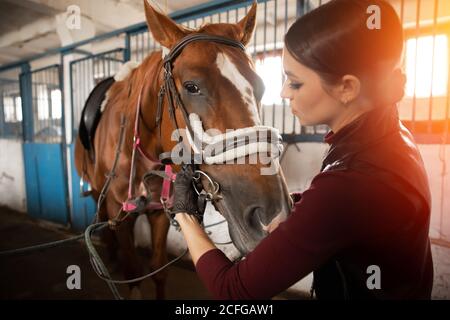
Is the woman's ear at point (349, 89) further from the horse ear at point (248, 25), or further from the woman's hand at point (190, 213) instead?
the horse ear at point (248, 25)

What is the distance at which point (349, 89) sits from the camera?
699 millimetres

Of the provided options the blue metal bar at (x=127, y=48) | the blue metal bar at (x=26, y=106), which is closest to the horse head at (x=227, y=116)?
the blue metal bar at (x=127, y=48)

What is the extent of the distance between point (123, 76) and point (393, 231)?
2.38m

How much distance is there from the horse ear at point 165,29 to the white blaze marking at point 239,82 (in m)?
0.35

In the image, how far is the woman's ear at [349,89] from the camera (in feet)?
2.23

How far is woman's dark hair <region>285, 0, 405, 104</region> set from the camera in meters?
0.65

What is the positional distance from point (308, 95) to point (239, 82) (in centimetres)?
49

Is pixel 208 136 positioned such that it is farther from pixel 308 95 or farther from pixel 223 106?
pixel 308 95

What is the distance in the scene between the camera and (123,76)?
2.45 meters

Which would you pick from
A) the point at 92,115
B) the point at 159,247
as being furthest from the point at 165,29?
the point at 159,247

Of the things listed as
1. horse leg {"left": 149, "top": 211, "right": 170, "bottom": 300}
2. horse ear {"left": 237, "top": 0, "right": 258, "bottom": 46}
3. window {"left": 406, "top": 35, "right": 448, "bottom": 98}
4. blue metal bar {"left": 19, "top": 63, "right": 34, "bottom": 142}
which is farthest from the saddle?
window {"left": 406, "top": 35, "right": 448, "bottom": 98}

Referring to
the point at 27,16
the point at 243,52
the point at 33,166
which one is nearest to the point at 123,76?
the point at 243,52

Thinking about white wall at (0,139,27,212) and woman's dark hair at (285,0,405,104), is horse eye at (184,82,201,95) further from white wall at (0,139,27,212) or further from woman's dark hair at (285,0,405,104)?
white wall at (0,139,27,212)

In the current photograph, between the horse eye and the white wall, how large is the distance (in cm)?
566
